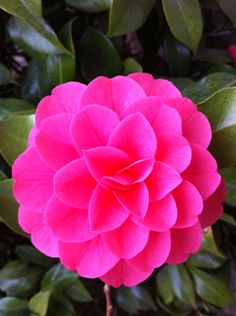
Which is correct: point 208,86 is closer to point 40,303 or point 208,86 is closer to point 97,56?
point 97,56

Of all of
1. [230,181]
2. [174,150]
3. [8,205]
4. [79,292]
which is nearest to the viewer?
[174,150]

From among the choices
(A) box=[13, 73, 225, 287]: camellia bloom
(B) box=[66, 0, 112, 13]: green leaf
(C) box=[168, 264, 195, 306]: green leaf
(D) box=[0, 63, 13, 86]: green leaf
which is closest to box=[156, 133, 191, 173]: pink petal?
(A) box=[13, 73, 225, 287]: camellia bloom

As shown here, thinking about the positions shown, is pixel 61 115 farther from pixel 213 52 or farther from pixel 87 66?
pixel 213 52

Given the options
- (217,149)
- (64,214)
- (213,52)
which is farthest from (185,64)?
(64,214)

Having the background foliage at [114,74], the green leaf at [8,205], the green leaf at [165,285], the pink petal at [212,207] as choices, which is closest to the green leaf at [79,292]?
the background foliage at [114,74]

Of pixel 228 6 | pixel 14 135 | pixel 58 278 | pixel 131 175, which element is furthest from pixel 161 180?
pixel 58 278

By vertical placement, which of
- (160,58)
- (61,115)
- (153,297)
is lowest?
(153,297)
